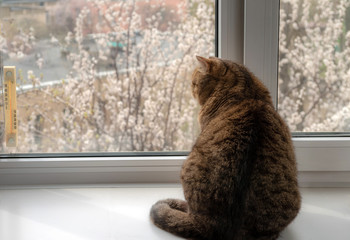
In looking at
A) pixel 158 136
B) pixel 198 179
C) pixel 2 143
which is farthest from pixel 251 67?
pixel 2 143

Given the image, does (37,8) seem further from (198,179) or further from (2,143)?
(198,179)

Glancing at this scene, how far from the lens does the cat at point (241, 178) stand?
1008mm

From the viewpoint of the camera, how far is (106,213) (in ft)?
4.18

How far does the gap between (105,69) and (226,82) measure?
50 centimetres

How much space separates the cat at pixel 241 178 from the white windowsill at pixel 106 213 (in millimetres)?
113

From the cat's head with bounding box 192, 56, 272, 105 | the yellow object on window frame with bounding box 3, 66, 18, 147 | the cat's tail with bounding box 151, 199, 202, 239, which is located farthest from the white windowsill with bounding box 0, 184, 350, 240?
the cat's head with bounding box 192, 56, 272, 105

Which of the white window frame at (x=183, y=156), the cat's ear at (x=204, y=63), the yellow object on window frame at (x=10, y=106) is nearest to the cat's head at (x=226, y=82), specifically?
the cat's ear at (x=204, y=63)

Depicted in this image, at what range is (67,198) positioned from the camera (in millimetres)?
1385

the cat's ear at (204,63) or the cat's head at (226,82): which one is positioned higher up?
the cat's ear at (204,63)

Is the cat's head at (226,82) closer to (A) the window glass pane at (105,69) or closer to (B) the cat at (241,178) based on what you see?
(B) the cat at (241,178)

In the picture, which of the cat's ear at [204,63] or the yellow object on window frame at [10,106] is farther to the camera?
the yellow object on window frame at [10,106]

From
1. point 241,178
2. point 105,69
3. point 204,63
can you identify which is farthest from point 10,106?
point 241,178

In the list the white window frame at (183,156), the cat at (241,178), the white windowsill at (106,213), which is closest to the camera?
the cat at (241,178)

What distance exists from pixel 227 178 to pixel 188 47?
65cm
